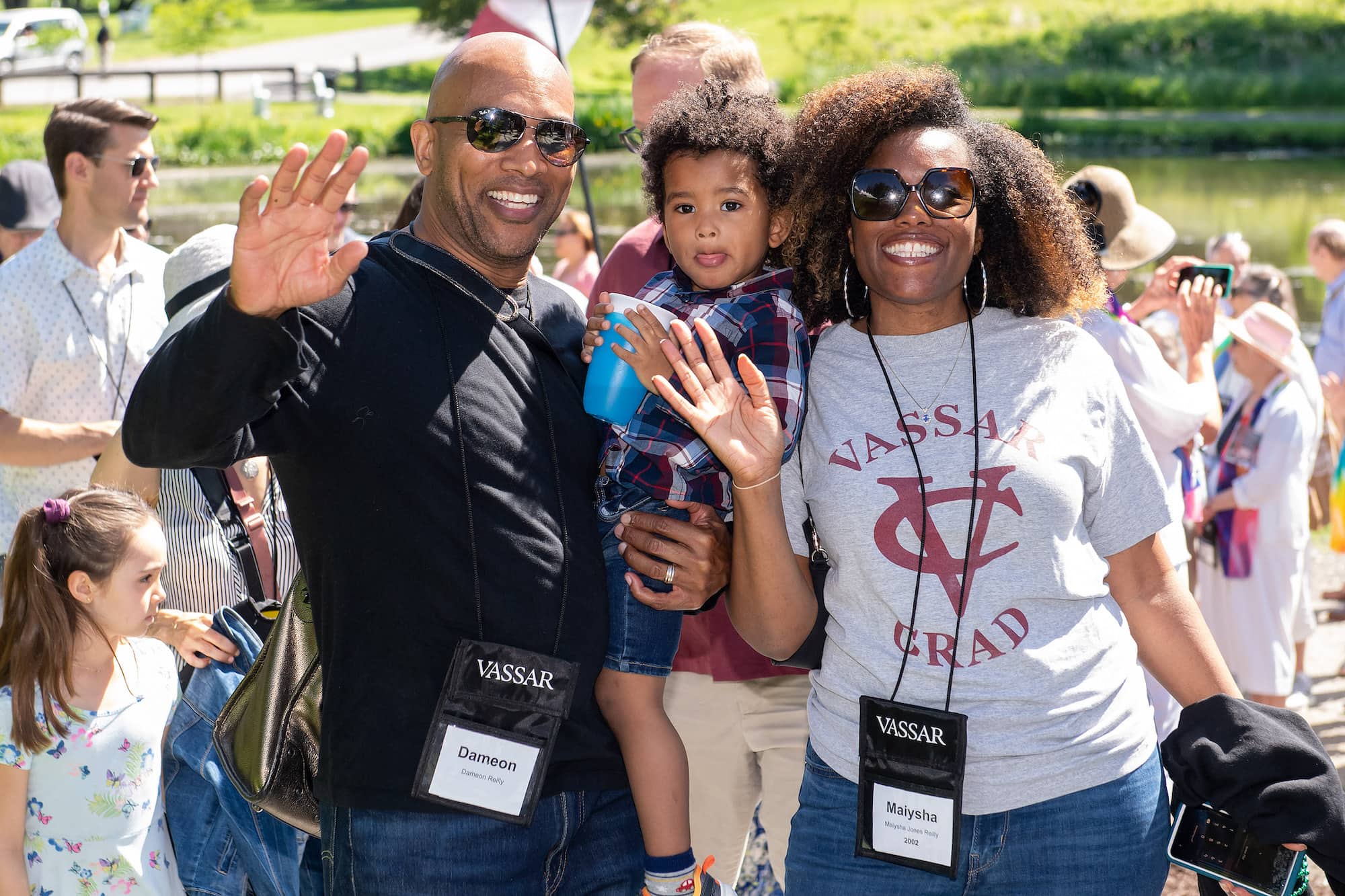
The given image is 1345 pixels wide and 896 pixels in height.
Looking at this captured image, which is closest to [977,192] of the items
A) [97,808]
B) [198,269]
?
[198,269]

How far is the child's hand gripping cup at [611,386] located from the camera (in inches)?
95.1

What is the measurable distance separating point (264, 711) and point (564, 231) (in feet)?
24.4

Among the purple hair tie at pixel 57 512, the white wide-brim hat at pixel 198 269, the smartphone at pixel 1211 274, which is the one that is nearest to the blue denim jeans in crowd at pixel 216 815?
the purple hair tie at pixel 57 512

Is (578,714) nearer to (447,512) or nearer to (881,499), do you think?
(447,512)

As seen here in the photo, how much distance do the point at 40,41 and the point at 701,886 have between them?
46261mm

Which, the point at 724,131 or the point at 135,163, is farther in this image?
the point at 135,163

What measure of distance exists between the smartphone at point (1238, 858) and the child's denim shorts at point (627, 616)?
3.40 feet

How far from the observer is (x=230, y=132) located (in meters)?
29.7

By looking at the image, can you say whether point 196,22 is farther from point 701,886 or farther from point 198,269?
point 701,886

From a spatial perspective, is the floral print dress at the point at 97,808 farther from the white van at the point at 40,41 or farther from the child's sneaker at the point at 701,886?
the white van at the point at 40,41

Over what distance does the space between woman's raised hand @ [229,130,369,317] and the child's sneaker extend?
125 centimetres

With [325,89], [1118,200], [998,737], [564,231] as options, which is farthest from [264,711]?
[325,89]

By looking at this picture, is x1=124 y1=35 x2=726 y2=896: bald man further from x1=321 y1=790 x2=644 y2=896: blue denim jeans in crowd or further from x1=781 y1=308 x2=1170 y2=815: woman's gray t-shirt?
x1=781 y1=308 x2=1170 y2=815: woman's gray t-shirt

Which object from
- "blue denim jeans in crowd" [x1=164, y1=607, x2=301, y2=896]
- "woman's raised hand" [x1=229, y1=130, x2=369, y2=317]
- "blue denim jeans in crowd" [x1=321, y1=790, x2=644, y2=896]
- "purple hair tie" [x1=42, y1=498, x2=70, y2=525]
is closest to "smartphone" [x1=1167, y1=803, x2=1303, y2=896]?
"blue denim jeans in crowd" [x1=321, y1=790, x2=644, y2=896]
